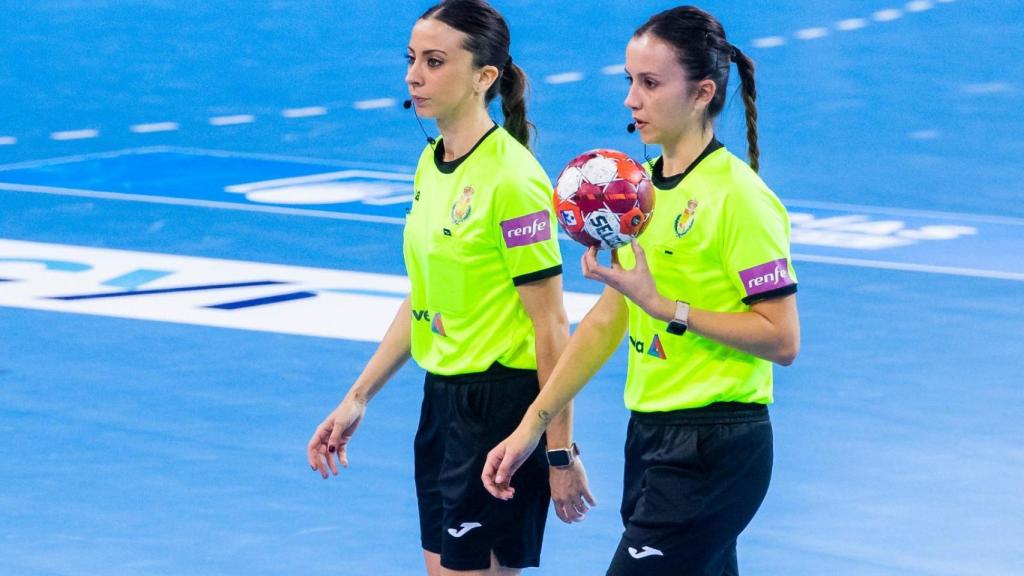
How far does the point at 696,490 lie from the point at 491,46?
132 cm

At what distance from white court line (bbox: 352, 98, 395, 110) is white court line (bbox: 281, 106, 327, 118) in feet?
0.95

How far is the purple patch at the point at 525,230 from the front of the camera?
4.73m

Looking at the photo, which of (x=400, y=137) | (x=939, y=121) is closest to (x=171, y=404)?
(x=400, y=137)

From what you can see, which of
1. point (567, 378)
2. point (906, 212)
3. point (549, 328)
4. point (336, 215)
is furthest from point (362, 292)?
point (567, 378)

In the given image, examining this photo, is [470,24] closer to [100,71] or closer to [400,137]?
[400,137]

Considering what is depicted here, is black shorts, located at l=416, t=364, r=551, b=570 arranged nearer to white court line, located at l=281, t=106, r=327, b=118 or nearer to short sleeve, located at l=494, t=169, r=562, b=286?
short sleeve, located at l=494, t=169, r=562, b=286

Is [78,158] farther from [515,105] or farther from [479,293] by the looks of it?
[479,293]

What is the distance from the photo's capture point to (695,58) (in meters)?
4.32

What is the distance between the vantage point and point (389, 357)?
514cm

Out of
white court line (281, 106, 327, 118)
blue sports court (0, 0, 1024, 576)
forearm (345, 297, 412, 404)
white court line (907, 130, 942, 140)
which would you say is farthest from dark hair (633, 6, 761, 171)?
white court line (281, 106, 327, 118)

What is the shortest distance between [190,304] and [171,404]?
5.65 ft

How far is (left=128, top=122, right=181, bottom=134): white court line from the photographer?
A: 49.5 ft

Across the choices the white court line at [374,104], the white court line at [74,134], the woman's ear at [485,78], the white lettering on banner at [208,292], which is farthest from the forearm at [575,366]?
the white court line at [374,104]

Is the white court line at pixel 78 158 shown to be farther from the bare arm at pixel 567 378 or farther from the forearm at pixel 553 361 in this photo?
the bare arm at pixel 567 378
